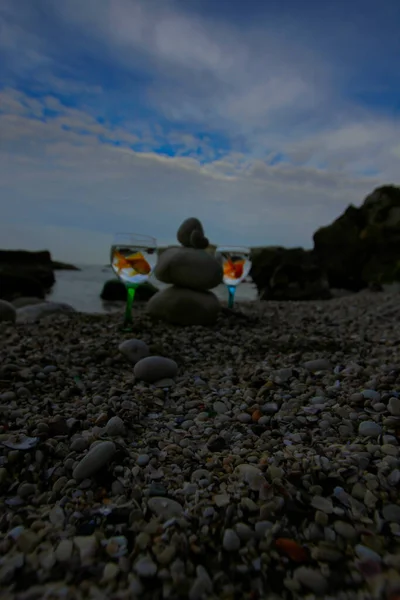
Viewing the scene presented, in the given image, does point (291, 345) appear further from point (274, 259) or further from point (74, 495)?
point (274, 259)

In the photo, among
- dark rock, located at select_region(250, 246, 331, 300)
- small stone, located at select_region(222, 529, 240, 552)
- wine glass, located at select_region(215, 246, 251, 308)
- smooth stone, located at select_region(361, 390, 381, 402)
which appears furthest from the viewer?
dark rock, located at select_region(250, 246, 331, 300)

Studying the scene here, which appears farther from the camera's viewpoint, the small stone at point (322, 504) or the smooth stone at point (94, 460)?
the smooth stone at point (94, 460)

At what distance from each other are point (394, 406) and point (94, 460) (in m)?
1.38

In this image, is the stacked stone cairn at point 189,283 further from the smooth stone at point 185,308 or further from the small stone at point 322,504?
the small stone at point 322,504

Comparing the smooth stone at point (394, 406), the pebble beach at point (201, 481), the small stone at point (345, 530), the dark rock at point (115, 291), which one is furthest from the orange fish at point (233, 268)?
the small stone at point (345, 530)

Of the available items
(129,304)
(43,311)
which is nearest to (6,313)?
(43,311)

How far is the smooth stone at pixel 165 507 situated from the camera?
124 centimetres

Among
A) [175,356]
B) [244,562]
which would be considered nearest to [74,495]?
[244,562]

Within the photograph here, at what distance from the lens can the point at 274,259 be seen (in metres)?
12.6

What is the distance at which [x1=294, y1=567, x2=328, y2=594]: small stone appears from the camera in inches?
38.6

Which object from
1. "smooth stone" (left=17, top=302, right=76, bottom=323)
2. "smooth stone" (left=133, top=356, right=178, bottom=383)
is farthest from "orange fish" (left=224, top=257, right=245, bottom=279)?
"smooth stone" (left=133, top=356, right=178, bottom=383)

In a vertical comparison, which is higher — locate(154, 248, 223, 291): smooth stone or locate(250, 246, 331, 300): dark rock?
locate(154, 248, 223, 291): smooth stone

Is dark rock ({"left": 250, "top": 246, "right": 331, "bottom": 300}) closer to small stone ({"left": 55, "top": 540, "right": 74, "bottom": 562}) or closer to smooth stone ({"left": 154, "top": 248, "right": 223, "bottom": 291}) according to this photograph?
smooth stone ({"left": 154, "top": 248, "right": 223, "bottom": 291})

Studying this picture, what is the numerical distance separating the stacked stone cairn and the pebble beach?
1673 mm
